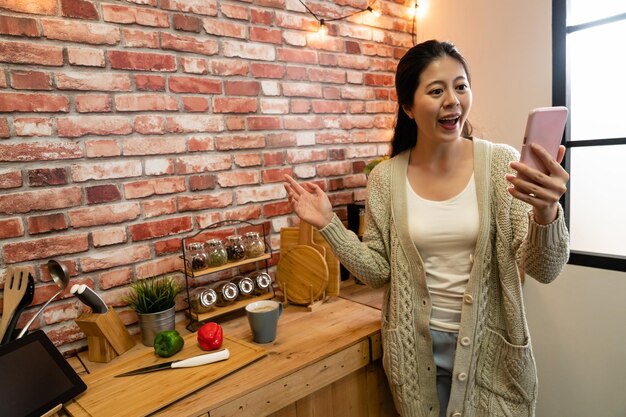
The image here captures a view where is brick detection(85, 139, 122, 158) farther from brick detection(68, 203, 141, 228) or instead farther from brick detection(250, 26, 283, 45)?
brick detection(250, 26, 283, 45)

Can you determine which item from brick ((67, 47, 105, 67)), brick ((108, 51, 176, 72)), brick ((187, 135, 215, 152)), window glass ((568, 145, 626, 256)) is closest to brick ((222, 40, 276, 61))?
brick ((108, 51, 176, 72))

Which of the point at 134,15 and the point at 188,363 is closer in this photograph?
the point at 188,363

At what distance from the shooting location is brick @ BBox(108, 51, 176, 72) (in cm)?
138

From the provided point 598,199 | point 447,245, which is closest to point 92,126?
point 447,245

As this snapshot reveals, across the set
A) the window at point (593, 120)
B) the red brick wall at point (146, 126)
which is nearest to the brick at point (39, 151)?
the red brick wall at point (146, 126)

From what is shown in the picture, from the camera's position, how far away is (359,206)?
1.99 metres

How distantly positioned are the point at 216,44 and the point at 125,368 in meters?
1.15

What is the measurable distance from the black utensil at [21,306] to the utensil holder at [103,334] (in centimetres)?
15

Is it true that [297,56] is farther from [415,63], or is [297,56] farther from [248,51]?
[415,63]

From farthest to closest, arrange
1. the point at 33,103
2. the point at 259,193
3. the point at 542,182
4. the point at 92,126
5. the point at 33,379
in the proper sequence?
the point at 259,193 < the point at 92,126 < the point at 33,103 < the point at 33,379 < the point at 542,182

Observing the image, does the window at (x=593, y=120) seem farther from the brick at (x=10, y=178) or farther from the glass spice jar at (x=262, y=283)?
the brick at (x=10, y=178)

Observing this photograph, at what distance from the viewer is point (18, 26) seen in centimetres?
121

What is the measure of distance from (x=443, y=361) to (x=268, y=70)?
1.27 m

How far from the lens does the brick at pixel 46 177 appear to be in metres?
1.26
